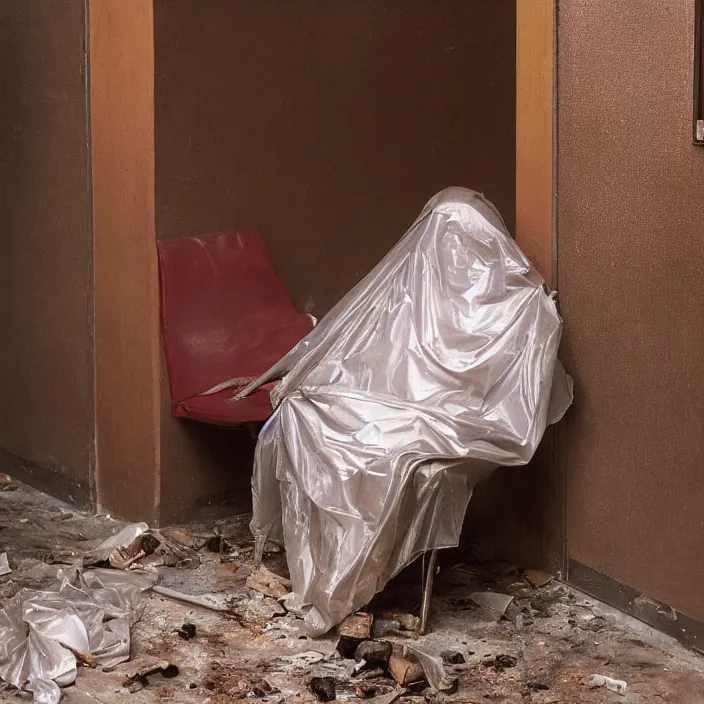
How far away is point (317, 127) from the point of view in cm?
426

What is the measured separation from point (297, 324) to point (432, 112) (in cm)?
106

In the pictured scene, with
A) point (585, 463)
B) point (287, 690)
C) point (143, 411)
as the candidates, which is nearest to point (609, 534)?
point (585, 463)

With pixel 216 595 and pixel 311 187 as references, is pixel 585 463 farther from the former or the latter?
pixel 311 187

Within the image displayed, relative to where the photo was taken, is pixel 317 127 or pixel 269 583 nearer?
pixel 269 583

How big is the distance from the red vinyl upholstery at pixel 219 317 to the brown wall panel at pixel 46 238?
1.49 feet

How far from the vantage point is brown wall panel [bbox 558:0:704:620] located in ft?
9.51

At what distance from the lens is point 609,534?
322 centimetres

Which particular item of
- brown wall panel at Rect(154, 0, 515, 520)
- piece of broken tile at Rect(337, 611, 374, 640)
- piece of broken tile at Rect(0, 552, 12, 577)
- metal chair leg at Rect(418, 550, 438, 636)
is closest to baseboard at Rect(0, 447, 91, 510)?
brown wall panel at Rect(154, 0, 515, 520)

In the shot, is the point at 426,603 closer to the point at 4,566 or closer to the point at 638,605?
the point at 638,605

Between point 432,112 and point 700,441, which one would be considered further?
point 432,112

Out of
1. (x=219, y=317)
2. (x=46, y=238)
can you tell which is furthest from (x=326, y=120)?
(x=46, y=238)

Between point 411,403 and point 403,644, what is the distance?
62 cm

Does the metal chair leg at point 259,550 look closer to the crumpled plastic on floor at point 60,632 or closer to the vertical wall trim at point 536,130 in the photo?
the crumpled plastic on floor at point 60,632

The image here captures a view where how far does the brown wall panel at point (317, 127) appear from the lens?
12.9ft
